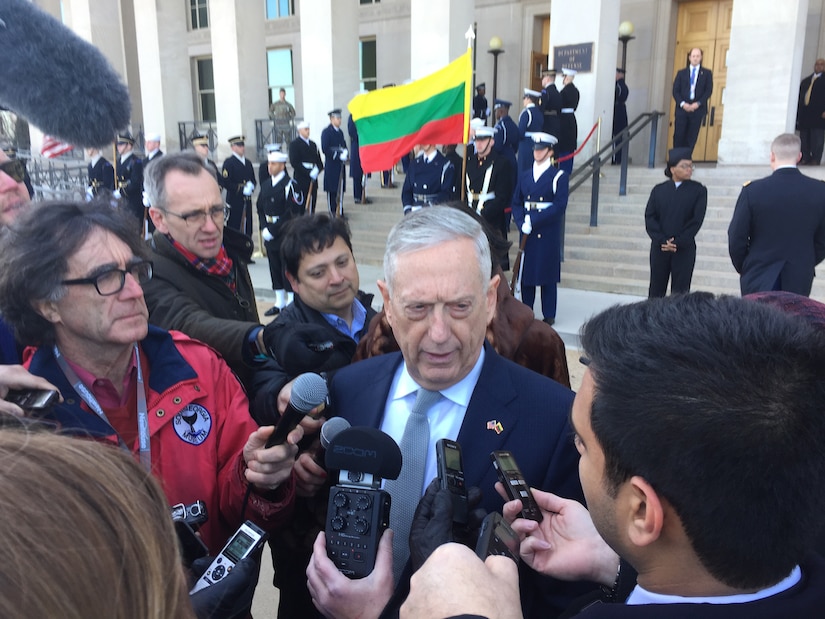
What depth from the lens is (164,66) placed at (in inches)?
669

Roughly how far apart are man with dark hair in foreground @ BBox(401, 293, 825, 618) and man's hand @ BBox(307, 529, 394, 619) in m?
0.25

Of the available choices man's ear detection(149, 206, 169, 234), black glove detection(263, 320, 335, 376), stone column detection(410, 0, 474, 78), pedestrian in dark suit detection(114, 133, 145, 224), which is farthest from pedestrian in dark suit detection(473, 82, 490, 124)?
black glove detection(263, 320, 335, 376)

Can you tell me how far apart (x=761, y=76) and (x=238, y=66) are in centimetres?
1116

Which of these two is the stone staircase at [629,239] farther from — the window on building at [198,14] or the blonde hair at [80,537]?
the window on building at [198,14]

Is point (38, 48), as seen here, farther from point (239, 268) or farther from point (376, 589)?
point (239, 268)

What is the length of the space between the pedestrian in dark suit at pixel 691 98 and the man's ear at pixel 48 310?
1099 centimetres

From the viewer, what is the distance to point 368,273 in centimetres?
1003

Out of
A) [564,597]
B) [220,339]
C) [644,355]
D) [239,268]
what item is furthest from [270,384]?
[644,355]

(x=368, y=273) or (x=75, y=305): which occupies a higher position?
(x=75, y=305)

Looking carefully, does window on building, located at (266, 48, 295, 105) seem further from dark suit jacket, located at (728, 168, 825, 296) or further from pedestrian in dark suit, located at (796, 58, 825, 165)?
dark suit jacket, located at (728, 168, 825, 296)

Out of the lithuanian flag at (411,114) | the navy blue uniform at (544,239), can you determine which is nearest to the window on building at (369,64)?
the navy blue uniform at (544,239)

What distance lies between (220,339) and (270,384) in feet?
0.82

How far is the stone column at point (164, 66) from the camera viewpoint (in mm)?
16625

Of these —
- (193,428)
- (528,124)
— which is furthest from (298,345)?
(528,124)
